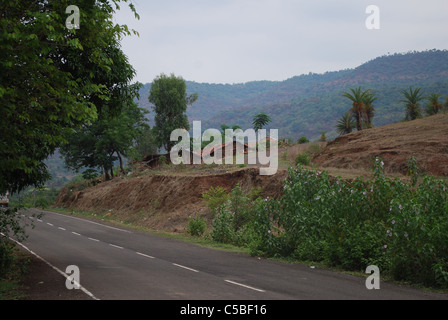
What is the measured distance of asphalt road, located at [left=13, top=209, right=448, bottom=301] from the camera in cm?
927

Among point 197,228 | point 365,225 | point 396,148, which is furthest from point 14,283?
point 396,148

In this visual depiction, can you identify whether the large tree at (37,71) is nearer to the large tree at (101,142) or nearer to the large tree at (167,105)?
the large tree at (101,142)

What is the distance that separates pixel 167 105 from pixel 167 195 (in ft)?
94.6

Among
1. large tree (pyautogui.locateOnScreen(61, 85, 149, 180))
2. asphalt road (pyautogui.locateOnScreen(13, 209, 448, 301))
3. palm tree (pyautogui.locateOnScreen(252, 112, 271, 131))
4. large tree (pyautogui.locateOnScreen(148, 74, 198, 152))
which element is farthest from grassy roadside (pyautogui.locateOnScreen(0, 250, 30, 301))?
palm tree (pyautogui.locateOnScreen(252, 112, 271, 131))

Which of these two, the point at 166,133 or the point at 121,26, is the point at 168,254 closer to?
the point at 121,26

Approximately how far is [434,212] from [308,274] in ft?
11.6

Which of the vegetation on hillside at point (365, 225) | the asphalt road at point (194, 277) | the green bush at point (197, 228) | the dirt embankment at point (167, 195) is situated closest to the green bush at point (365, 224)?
the vegetation on hillside at point (365, 225)

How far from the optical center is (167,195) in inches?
1399

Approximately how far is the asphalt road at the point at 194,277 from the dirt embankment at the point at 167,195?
11432 mm

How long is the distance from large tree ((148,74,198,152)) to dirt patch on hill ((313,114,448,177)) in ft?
94.5
